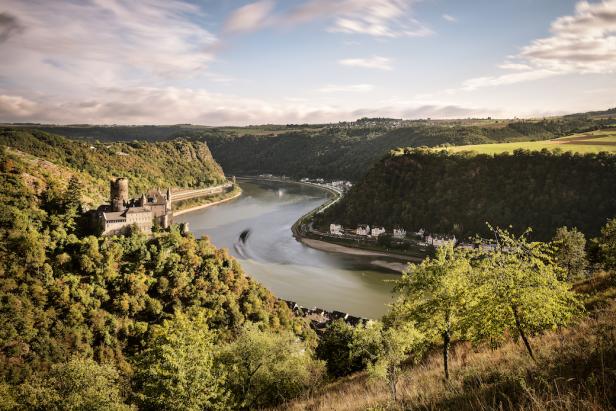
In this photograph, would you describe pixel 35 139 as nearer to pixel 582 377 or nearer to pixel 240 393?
pixel 240 393

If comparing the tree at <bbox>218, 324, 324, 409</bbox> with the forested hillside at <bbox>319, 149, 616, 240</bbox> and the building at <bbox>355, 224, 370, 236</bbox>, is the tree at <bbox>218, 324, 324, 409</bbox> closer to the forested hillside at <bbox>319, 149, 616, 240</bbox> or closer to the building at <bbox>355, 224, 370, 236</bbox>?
the forested hillside at <bbox>319, 149, 616, 240</bbox>

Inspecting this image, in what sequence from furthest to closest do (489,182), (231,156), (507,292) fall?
(231,156) < (489,182) < (507,292)

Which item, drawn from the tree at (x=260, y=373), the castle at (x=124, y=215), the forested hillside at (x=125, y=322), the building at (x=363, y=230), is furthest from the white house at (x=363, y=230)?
the tree at (x=260, y=373)

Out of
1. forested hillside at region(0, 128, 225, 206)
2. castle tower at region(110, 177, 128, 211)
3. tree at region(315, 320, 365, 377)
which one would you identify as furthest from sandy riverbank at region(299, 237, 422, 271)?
castle tower at region(110, 177, 128, 211)

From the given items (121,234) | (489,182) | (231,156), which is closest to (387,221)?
(489,182)

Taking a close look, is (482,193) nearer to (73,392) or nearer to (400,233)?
(400,233)

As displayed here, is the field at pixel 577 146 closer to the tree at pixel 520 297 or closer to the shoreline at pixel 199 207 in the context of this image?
the shoreline at pixel 199 207

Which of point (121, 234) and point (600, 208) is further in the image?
point (600, 208)

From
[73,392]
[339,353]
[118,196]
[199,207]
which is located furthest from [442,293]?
[199,207]
